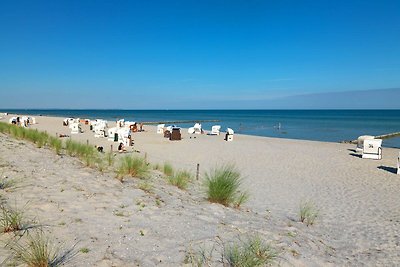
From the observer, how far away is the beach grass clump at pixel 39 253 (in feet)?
9.53

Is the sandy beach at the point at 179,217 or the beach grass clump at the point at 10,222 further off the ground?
the beach grass clump at the point at 10,222

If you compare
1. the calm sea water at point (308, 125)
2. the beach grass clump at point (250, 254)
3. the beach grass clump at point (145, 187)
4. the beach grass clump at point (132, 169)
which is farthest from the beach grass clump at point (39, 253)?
the calm sea water at point (308, 125)

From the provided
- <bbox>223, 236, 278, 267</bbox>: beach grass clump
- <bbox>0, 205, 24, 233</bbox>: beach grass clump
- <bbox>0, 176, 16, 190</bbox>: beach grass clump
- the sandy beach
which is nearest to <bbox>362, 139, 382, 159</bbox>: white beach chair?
the sandy beach

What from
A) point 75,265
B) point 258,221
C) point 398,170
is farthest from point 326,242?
point 398,170

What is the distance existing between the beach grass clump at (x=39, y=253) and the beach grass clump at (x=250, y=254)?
5.63 ft

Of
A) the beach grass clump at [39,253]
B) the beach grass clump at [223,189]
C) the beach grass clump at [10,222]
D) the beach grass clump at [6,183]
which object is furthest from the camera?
the beach grass clump at [223,189]

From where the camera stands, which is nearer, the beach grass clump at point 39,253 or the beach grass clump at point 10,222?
the beach grass clump at point 39,253

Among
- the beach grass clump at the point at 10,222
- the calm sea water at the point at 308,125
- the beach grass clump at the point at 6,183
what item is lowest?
the calm sea water at the point at 308,125

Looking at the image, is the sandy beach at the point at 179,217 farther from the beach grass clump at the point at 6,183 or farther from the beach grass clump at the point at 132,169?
the beach grass clump at the point at 132,169

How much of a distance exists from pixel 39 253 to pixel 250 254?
2.20m

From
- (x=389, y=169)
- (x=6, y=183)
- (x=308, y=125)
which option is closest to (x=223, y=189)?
(x=6, y=183)

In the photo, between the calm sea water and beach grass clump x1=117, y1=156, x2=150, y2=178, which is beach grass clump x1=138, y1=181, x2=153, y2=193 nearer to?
beach grass clump x1=117, y1=156, x2=150, y2=178

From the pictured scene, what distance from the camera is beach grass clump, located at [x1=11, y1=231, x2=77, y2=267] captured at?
2906mm

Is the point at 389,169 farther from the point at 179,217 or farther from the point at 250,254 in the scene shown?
the point at 250,254
